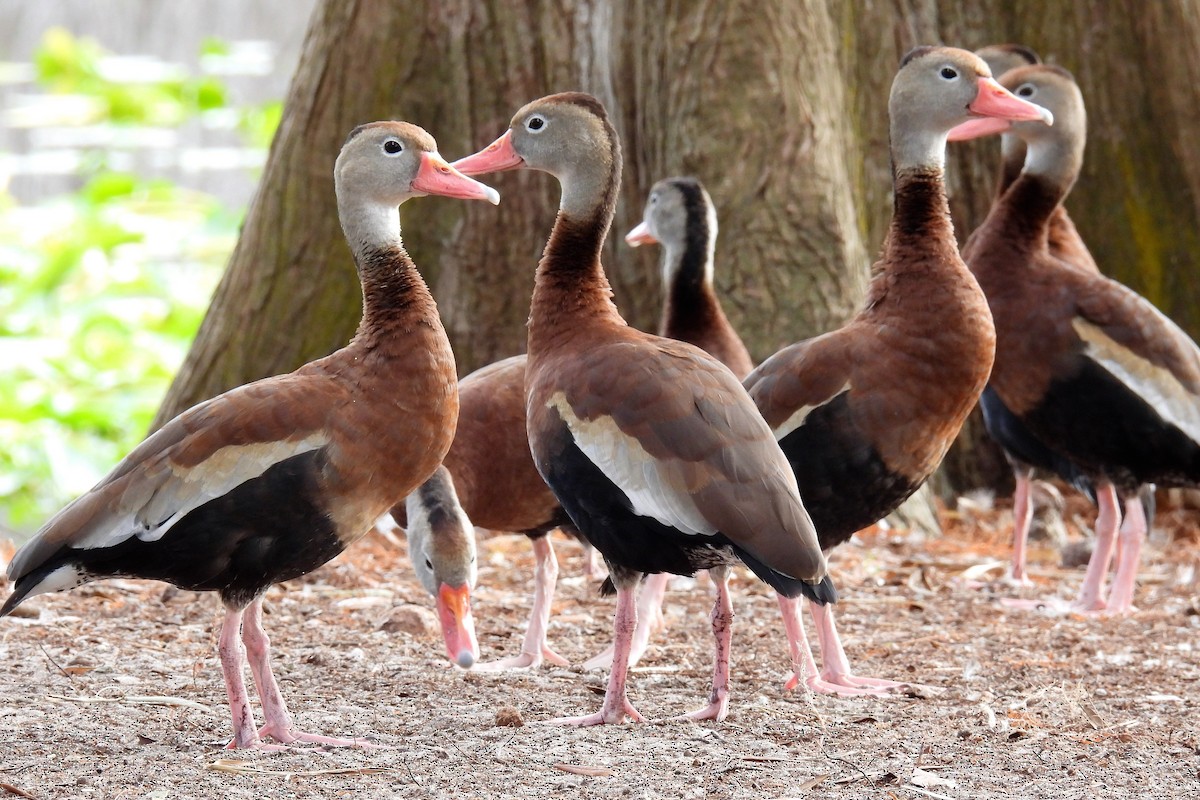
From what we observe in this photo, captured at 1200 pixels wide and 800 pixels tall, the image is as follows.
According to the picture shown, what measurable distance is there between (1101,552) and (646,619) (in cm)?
193

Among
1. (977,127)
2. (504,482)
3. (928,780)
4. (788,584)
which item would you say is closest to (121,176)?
(504,482)

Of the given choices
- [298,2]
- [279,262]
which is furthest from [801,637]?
[298,2]

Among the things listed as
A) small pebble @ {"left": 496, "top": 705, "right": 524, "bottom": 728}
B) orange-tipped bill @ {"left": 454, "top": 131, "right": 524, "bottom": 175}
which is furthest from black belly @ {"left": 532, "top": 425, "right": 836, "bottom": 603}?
orange-tipped bill @ {"left": 454, "top": 131, "right": 524, "bottom": 175}

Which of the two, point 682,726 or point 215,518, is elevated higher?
point 215,518

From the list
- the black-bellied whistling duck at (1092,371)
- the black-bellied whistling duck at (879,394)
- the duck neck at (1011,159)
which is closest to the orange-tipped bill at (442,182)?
the black-bellied whistling duck at (879,394)

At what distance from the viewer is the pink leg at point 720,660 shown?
152 inches

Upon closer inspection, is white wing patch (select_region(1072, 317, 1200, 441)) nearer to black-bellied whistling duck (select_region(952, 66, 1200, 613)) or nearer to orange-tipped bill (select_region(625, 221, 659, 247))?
black-bellied whistling duck (select_region(952, 66, 1200, 613))

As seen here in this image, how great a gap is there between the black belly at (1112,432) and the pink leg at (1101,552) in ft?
0.33

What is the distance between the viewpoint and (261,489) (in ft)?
12.0

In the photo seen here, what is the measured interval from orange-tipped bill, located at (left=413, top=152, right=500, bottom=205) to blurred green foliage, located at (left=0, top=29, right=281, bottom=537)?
527 cm

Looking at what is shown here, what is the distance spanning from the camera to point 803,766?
3.43 meters

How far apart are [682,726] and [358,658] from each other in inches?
46.2

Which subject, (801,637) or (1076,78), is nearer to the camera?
(801,637)

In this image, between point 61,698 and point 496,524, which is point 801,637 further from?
point 61,698
